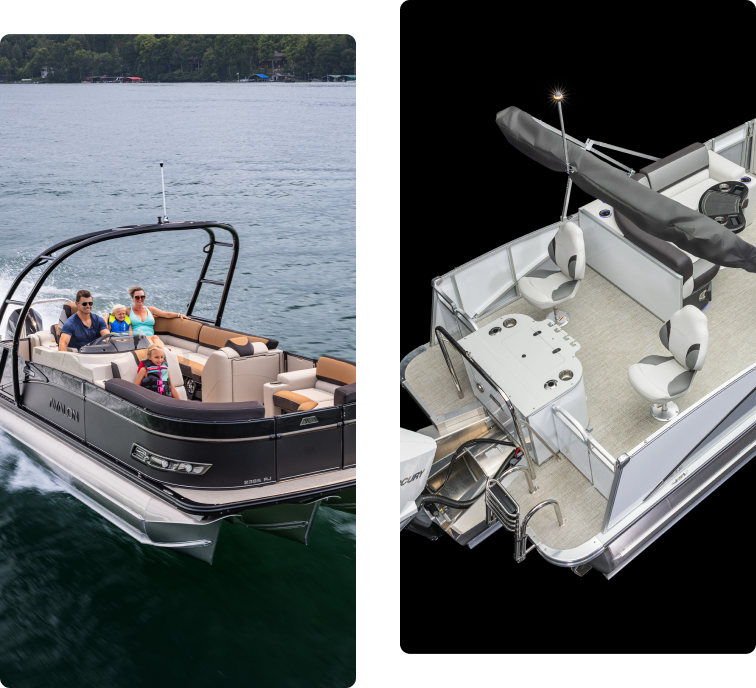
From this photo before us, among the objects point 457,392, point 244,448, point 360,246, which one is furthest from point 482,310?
point 360,246

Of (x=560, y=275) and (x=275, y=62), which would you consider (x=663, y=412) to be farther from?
(x=275, y=62)

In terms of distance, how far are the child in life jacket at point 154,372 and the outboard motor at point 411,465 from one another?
6.26ft

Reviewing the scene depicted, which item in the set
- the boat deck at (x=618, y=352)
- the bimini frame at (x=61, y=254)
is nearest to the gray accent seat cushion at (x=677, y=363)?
the boat deck at (x=618, y=352)

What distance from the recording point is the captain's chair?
608cm

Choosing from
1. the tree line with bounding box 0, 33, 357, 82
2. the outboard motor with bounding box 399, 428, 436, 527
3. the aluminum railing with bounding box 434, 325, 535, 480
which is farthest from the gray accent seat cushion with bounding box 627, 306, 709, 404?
the tree line with bounding box 0, 33, 357, 82

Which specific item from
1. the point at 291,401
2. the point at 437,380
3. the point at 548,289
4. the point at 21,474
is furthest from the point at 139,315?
the point at 548,289

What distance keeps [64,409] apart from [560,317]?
350 cm

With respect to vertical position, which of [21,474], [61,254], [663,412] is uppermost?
[61,254]

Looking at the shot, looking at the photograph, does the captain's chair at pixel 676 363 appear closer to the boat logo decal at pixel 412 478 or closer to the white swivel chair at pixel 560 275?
the white swivel chair at pixel 560 275

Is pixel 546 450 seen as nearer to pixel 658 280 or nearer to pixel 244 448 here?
pixel 658 280

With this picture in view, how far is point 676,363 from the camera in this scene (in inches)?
247

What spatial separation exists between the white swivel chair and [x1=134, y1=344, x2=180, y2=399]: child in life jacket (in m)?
2.54

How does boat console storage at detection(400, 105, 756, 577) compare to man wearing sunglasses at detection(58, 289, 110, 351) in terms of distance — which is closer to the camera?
boat console storage at detection(400, 105, 756, 577)

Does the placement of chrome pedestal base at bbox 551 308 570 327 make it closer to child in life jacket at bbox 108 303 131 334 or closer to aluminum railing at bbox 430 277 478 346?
aluminum railing at bbox 430 277 478 346
